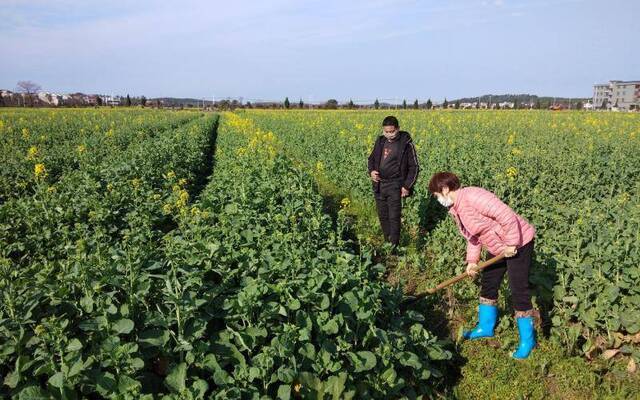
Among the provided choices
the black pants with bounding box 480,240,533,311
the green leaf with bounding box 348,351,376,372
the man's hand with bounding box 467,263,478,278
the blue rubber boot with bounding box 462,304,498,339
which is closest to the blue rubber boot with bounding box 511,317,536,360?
the black pants with bounding box 480,240,533,311

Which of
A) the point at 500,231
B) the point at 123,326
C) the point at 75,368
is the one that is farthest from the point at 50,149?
the point at 500,231

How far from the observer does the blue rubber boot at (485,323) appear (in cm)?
460

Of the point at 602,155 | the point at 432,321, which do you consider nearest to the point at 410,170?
the point at 432,321

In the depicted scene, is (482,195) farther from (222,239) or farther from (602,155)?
(602,155)

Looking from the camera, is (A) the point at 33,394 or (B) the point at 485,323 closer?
(A) the point at 33,394

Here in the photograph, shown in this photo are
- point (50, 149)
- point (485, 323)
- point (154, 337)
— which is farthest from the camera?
point (50, 149)

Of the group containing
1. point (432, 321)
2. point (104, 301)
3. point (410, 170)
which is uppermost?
point (410, 170)

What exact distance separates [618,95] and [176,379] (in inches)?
4187

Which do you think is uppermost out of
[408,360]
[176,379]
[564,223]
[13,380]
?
[564,223]

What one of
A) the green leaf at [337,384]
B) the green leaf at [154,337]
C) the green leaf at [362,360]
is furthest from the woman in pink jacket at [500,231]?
the green leaf at [154,337]

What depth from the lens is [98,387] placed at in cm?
242

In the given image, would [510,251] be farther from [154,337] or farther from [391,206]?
[154,337]

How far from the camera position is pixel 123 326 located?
2754 mm

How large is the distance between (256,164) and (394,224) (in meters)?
3.09
